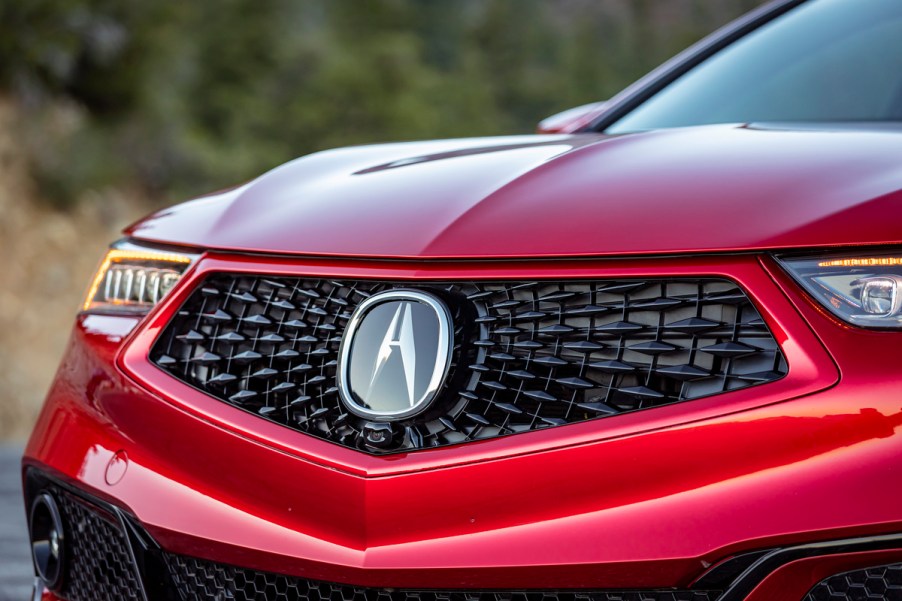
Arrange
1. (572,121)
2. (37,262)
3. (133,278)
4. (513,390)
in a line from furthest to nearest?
(37,262)
(572,121)
(133,278)
(513,390)

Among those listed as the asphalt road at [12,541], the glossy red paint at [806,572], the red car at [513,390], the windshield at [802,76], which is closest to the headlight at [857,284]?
the red car at [513,390]

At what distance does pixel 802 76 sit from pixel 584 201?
4.20 feet

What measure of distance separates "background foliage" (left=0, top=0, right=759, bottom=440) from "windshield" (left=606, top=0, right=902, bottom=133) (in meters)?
Result: 8.50

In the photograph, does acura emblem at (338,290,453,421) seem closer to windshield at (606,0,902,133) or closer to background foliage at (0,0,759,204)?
windshield at (606,0,902,133)

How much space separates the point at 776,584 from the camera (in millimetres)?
1304

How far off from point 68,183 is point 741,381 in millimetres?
14328

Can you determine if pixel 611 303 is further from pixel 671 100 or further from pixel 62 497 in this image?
pixel 671 100

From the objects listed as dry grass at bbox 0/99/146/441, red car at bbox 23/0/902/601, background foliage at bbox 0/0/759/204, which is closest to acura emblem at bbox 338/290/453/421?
red car at bbox 23/0/902/601

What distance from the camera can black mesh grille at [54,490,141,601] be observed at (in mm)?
1814

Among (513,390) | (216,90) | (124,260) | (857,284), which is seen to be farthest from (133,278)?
(216,90)

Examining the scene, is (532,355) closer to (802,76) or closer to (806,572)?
(806,572)

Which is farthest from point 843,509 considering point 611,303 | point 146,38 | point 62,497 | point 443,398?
point 146,38

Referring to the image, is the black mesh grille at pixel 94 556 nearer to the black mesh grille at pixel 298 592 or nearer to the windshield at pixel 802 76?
the black mesh grille at pixel 298 592

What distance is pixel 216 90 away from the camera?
31.2 metres
